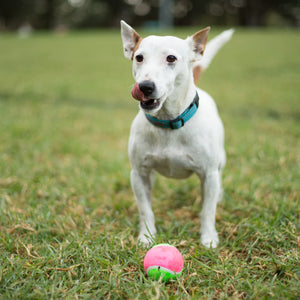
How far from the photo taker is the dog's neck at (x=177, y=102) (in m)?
2.33

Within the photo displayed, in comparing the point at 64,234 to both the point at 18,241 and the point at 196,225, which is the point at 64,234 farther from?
the point at 196,225

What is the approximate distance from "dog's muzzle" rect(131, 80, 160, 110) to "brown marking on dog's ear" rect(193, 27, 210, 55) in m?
0.61

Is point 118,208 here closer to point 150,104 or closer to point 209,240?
point 209,240

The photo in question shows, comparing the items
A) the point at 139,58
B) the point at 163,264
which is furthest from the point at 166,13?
the point at 163,264

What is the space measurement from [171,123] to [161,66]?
41 centimetres

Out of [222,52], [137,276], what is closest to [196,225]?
[137,276]

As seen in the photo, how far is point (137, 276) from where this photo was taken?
2.09 m

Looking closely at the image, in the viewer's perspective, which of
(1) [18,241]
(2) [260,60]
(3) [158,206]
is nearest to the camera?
(1) [18,241]

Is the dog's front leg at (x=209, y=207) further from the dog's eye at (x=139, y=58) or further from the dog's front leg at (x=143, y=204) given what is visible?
the dog's eye at (x=139, y=58)

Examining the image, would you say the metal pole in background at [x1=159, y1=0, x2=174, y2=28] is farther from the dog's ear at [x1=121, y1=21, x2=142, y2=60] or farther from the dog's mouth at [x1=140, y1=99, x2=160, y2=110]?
the dog's mouth at [x1=140, y1=99, x2=160, y2=110]

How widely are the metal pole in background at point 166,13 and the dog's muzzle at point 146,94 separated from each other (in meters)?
34.8

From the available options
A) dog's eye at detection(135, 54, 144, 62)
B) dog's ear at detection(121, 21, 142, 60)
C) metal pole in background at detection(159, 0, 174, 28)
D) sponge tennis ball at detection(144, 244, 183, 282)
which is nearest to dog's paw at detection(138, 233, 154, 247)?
sponge tennis ball at detection(144, 244, 183, 282)

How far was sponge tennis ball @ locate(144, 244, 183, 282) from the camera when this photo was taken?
2.01 m

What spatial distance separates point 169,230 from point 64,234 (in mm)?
814
